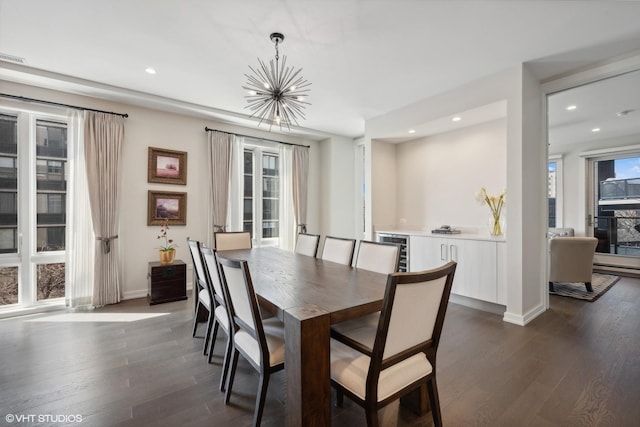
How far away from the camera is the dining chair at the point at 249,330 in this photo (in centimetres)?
151

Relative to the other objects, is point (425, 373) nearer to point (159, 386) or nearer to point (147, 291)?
point (159, 386)

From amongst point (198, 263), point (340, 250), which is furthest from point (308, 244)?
point (198, 263)

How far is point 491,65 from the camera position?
119 inches

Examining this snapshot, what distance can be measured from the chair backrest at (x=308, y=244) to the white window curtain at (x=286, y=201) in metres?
1.96

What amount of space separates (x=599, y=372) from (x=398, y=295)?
7.13ft

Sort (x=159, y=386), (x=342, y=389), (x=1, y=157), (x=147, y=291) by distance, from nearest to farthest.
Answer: (x=342, y=389)
(x=159, y=386)
(x=1, y=157)
(x=147, y=291)

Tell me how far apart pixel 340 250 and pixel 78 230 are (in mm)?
3337

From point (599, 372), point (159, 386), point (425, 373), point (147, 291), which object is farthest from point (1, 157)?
point (599, 372)

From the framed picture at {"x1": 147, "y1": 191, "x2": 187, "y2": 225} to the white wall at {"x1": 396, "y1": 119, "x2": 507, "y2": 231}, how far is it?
3.71 metres

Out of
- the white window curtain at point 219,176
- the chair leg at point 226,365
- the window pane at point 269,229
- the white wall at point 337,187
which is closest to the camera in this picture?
the chair leg at point 226,365

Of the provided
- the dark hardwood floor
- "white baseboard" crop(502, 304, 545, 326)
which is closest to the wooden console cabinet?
the dark hardwood floor

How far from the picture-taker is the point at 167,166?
426 centimetres

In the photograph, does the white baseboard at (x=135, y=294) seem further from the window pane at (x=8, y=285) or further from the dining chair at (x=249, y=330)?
the dining chair at (x=249, y=330)

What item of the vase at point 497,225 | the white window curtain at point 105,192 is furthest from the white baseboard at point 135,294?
the vase at point 497,225
